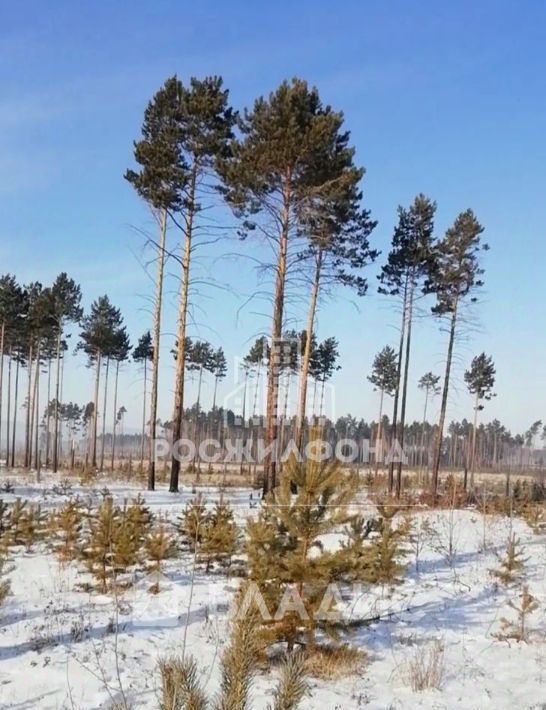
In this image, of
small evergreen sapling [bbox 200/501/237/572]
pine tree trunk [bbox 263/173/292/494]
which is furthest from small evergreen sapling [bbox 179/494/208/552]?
pine tree trunk [bbox 263/173/292/494]

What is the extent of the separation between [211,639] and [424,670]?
2290 millimetres

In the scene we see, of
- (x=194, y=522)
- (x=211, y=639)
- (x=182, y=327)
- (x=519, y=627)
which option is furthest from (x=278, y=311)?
(x=211, y=639)

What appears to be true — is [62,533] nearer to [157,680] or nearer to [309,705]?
[157,680]

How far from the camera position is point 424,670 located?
20.3 feet

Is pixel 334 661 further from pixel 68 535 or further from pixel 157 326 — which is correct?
pixel 157 326

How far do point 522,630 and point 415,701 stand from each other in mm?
2450

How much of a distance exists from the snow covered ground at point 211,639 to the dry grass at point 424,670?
0.18 ft

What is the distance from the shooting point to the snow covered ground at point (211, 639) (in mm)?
5566

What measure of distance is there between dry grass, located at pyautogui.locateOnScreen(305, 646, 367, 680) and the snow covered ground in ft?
0.36

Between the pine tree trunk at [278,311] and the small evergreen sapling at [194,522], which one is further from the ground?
the pine tree trunk at [278,311]

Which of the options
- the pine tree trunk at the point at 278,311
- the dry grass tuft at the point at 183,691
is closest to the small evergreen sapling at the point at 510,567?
the pine tree trunk at the point at 278,311

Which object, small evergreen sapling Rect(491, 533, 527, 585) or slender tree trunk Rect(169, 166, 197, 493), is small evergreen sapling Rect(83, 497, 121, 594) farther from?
slender tree trunk Rect(169, 166, 197, 493)

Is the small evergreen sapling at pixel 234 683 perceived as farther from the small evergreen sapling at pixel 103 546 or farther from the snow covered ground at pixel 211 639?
the small evergreen sapling at pixel 103 546

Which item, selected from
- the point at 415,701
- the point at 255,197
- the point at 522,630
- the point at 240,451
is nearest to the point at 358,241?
the point at 255,197
